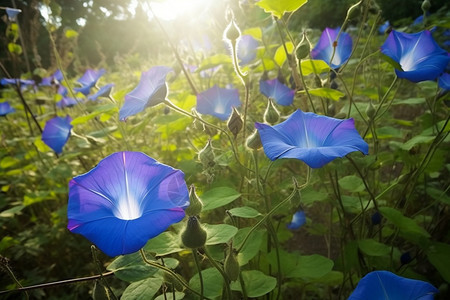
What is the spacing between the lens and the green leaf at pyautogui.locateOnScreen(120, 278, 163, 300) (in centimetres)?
81

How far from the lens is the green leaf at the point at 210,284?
3.11 feet

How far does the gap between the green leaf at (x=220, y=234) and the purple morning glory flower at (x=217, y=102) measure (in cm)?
67

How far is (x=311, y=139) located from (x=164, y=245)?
48cm

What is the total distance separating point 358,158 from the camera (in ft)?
4.14

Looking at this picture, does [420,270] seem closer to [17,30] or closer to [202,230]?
[202,230]

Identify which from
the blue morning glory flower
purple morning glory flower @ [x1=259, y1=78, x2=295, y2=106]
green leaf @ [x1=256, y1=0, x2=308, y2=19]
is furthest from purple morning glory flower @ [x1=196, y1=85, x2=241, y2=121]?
the blue morning glory flower

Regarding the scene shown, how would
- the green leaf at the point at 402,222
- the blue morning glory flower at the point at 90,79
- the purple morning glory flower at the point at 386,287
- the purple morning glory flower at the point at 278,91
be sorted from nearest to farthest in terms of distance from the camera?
the purple morning glory flower at the point at 386,287 < the green leaf at the point at 402,222 < the purple morning glory flower at the point at 278,91 < the blue morning glory flower at the point at 90,79

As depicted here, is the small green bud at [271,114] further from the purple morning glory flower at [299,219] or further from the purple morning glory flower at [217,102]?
the purple morning glory flower at [299,219]

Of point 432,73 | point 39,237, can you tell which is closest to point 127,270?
point 432,73

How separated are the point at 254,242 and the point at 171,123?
27.3 inches

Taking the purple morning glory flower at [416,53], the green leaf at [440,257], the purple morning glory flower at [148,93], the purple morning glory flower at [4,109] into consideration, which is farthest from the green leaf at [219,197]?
the purple morning glory flower at [4,109]

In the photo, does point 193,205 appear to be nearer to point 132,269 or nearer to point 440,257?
point 132,269

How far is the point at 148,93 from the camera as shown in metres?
1.15

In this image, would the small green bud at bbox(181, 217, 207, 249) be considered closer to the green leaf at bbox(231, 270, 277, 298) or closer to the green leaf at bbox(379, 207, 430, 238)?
the green leaf at bbox(231, 270, 277, 298)
